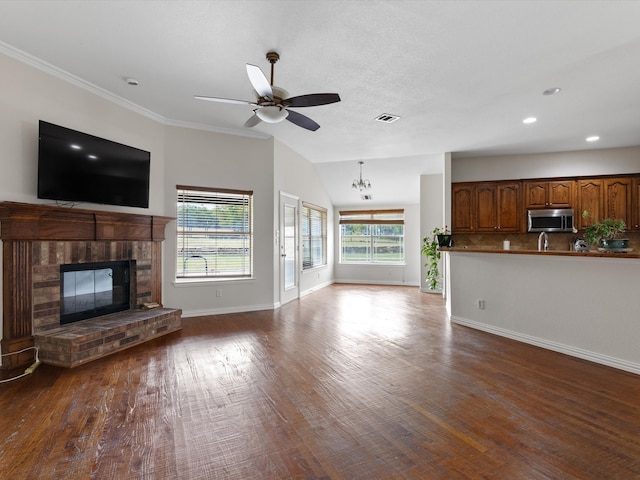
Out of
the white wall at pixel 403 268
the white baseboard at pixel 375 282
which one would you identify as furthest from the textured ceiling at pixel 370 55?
the white baseboard at pixel 375 282

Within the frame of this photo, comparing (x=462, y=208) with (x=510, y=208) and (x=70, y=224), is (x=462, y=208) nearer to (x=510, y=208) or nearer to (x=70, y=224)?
(x=510, y=208)

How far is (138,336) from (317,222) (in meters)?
5.20

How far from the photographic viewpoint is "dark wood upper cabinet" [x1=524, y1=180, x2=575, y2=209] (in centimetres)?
617

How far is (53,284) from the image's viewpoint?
344 centimetres

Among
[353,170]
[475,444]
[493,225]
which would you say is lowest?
[475,444]

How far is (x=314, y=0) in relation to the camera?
238 centimetres

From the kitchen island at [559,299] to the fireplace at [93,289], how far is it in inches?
185

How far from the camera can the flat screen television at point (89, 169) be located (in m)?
3.38

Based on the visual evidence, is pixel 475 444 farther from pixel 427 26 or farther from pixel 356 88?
pixel 356 88

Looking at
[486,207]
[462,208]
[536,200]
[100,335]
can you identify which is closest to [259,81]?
[100,335]

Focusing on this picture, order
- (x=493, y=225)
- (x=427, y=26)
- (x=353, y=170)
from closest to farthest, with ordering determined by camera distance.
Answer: (x=427, y=26), (x=493, y=225), (x=353, y=170)

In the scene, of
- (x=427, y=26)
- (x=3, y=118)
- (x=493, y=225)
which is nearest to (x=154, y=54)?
(x=3, y=118)

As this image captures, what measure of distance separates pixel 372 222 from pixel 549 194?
427cm

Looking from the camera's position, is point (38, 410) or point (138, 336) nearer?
point (38, 410)
